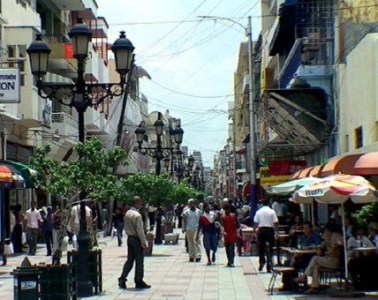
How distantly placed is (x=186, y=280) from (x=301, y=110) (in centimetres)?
1124

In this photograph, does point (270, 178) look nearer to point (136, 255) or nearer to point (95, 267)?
point (136, 255)

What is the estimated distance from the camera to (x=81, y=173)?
1538 cm

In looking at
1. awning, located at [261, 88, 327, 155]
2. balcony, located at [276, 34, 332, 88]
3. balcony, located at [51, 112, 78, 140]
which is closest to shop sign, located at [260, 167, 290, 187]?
awning, located at [261, 88, 327, 155]

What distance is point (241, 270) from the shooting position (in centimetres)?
2103

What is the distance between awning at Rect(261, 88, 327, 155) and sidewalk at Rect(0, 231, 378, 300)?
5.44m

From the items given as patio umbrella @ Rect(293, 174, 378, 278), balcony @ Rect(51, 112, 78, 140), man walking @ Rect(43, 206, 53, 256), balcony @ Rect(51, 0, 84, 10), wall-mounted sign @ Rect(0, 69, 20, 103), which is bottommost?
man walking @ Rect(43, 206, 53, 256)

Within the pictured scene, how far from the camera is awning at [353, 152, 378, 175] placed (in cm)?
1698

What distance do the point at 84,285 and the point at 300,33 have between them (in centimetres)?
1619

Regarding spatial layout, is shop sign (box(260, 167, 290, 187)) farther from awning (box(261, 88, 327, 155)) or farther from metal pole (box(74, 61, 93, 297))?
metal pole (box(74, 61, 93, 297))

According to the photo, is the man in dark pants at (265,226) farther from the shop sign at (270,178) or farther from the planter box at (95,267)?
Answer: the shop sign at (270,178)

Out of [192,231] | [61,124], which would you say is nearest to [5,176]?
[192,231]

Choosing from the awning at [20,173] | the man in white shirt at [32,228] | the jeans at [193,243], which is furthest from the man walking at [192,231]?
the awning at [20,173]

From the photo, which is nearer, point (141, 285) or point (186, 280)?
point (141, 285)

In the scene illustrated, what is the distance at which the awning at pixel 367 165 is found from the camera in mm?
16984
